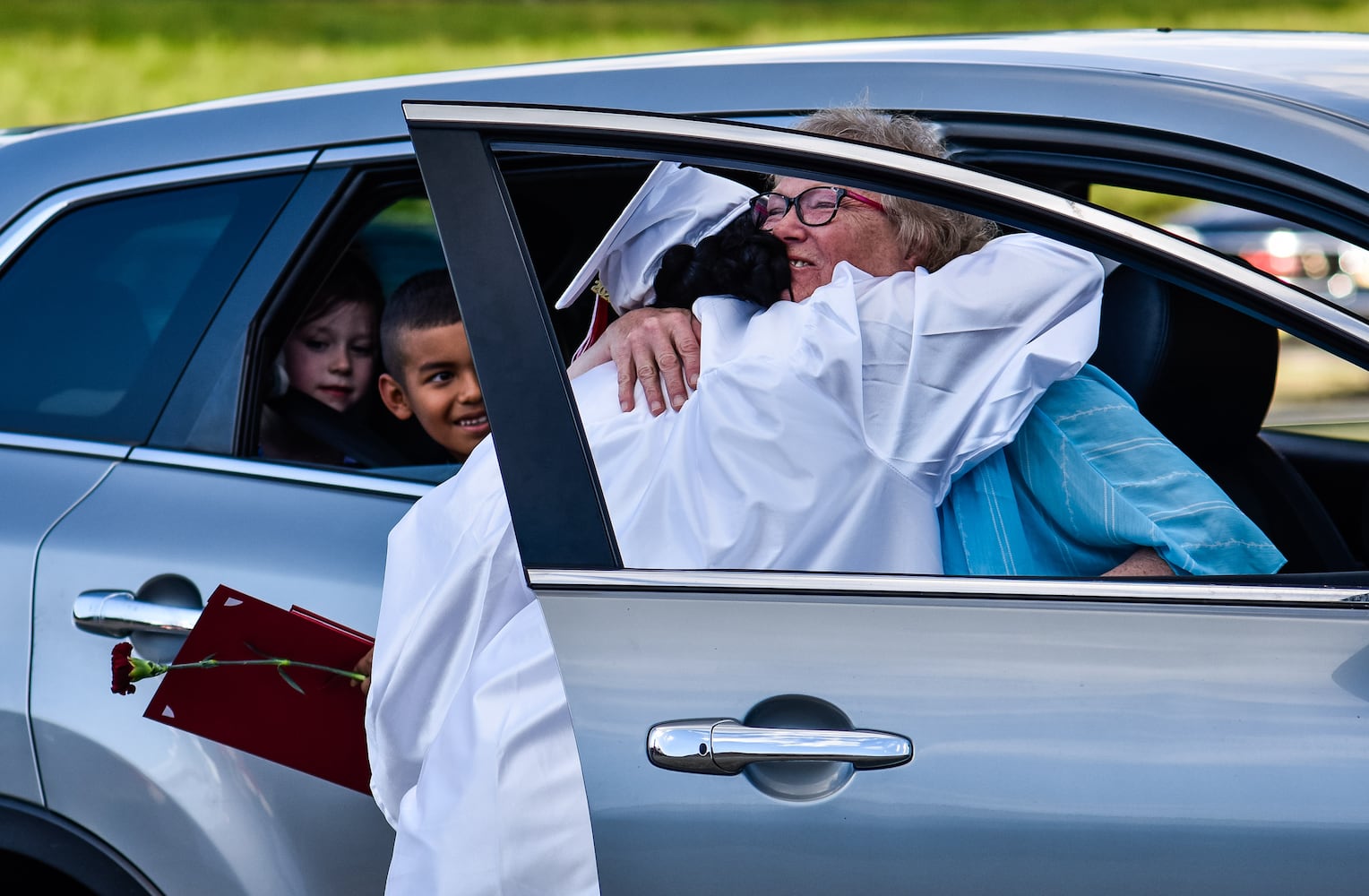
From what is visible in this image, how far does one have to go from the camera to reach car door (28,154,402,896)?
167 centimetres

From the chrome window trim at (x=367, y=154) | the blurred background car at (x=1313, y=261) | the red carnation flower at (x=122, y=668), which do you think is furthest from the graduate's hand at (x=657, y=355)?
the blurred background car at (x=1313, y=261)

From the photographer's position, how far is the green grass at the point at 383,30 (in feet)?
57.2

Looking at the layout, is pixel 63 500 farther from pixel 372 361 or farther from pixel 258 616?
pixel 372 361

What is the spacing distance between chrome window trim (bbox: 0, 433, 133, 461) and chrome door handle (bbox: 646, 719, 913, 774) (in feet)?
3.36

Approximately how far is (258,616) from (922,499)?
2.69 ft

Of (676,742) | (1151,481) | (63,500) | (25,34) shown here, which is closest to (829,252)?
(1151,481)

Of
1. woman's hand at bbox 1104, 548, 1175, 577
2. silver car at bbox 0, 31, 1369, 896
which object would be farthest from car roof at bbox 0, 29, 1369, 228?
woman's hand at bbox 1104, 548, 1175, 577

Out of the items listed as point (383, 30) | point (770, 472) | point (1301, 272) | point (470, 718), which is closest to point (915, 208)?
point (770, 472)

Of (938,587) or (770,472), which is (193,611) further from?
(938,587)

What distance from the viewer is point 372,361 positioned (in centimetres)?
245

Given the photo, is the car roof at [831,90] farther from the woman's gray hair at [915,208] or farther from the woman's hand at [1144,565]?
the woman's hand at [1144,565]

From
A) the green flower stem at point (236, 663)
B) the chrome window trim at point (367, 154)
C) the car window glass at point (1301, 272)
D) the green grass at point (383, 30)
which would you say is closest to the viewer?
the green flower stem at point (236, 663)

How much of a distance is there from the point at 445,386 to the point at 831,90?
91cm

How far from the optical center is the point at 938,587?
4.51 ft
